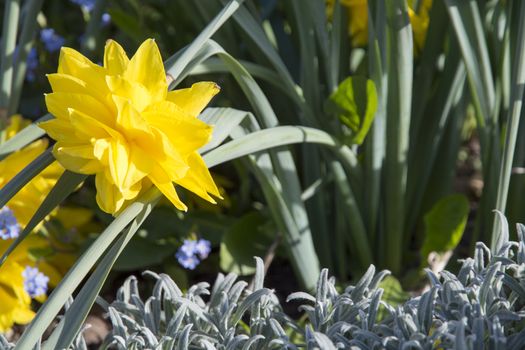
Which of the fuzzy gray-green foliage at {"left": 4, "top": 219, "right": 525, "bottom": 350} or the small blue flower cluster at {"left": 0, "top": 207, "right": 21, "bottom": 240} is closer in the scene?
the fuzzy gray-green foliage at {"left": 4, "top": 219, "right": 525, "bottom": 350}

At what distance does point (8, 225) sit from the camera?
1.23 metres

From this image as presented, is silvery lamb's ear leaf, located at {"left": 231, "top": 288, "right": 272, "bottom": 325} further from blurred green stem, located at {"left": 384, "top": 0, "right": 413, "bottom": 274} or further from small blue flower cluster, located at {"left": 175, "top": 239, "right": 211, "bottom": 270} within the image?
blurred green stem, located at {"left": 384, "top": 0, "right": 413, "bottom": 274}

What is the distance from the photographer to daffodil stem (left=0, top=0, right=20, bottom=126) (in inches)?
49.6

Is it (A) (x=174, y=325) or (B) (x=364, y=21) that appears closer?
(A) (x=174, y=325)

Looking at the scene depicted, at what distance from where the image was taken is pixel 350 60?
5.26 feet

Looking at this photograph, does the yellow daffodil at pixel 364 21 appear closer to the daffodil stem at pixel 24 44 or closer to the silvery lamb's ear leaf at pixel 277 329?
the daffodil stem at pixel 24 44

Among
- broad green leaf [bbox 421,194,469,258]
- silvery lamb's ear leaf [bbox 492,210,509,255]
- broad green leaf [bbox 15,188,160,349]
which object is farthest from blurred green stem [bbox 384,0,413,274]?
broad green leaf [bbox 15,188,160,349]

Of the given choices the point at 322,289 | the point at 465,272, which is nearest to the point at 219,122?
the point at 322,289

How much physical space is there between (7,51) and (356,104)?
560 millimetres

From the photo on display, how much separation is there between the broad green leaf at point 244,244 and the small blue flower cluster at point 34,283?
0.30 metres

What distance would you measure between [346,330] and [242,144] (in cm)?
27

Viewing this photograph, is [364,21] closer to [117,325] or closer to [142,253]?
[142,253]

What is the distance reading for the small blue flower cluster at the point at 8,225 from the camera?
4.02ft

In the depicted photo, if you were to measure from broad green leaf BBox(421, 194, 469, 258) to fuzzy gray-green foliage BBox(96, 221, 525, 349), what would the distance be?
0.21m
